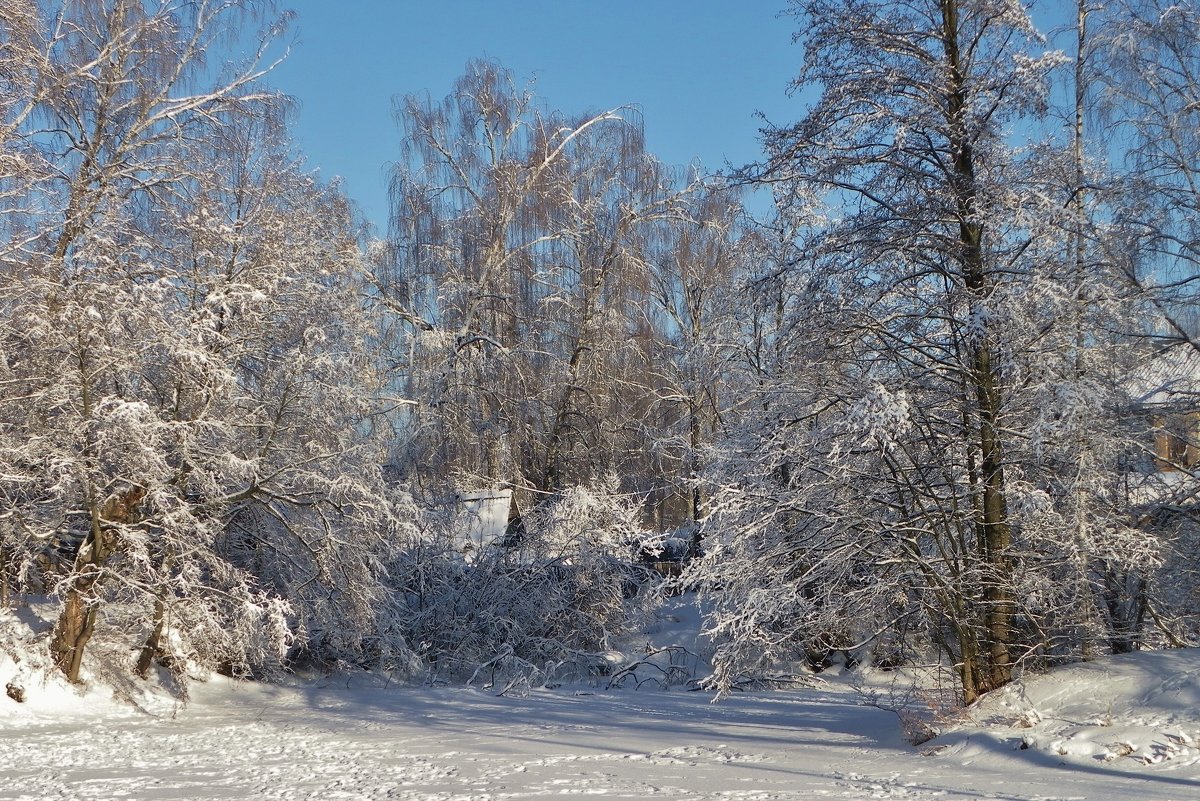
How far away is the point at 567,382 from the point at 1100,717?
13.4 meters

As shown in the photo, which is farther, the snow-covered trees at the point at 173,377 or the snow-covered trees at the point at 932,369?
the snow-covered trees at the point at 173,377

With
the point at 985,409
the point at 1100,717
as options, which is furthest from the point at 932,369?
the point at 1100,717

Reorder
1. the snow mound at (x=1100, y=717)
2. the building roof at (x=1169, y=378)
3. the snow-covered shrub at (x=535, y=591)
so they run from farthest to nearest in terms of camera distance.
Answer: the snow-covered shrub at (x=535, y=591) → the building roof at (x=1169, y=378) → the snow mound at (x=1100, y=717)

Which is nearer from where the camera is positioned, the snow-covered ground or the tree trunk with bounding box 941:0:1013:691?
the snow-covered ground

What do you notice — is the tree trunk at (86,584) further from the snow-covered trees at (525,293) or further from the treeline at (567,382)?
the snow-covered trees at (525,293)

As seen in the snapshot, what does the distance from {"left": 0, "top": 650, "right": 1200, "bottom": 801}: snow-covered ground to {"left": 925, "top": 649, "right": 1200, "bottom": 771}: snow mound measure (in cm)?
2

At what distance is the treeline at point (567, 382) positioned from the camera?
31.8 ft

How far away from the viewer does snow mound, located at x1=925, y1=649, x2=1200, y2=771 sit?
8.11 meters

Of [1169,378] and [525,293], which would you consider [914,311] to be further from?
[525,293]

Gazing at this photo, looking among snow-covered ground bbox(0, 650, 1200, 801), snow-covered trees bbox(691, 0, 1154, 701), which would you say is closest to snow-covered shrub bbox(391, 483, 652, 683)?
snow-covered ground bbox(0, 650, 1200, 801)

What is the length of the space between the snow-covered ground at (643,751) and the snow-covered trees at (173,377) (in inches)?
67.4

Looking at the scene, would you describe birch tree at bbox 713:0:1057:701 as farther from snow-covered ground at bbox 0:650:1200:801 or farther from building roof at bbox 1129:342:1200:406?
building roof at bbox 1129:342:1200:406

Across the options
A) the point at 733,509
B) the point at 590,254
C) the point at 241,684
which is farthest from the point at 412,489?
the point at 733,509

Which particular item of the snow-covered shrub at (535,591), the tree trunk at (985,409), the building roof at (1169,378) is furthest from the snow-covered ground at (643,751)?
the snow-covered shrub at (535,591)
